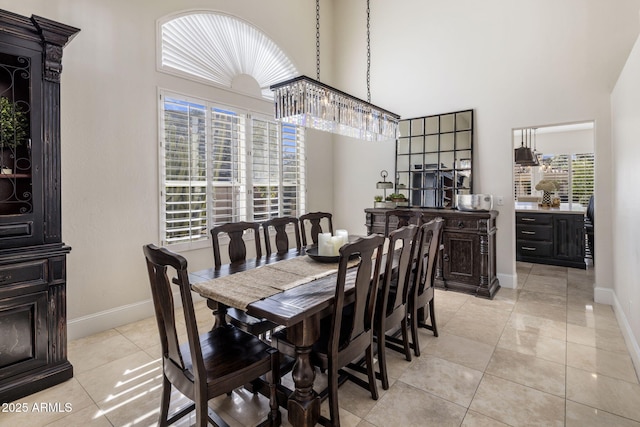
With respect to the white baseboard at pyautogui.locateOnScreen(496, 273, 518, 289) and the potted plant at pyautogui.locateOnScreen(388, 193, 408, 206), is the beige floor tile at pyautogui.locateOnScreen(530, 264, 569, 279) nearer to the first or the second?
the white baseboard at pyautogui.locateOnScreen(496, 273, 518, 289)

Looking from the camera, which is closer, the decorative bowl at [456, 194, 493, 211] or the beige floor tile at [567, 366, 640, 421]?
the beige floor tile at [567, 366, 640, 421]

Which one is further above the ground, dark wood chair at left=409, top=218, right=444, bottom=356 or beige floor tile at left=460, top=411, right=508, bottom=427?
dark wood chair at left=409, top=218, right=444, bottom=356

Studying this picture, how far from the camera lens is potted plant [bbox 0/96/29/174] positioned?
228 centimetres

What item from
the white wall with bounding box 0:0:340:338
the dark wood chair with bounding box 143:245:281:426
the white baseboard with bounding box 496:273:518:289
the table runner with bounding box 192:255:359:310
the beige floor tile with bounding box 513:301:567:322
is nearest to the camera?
the dark wood chair with bounding box 143:245:281:426

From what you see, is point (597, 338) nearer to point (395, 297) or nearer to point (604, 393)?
point (604, 393)

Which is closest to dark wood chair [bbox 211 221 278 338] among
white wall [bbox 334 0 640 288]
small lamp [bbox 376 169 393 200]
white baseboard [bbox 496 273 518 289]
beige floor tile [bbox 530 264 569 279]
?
small lamp [bbox 376 169 393 200]

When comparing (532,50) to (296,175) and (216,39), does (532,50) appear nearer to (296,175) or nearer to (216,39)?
(296,175)

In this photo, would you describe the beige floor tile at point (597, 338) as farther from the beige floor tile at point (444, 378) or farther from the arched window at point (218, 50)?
the arched window at point (218, 50)

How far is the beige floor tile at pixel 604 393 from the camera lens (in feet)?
6.64

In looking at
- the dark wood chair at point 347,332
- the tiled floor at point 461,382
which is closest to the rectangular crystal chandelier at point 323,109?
the dark wood chair at point 347,332

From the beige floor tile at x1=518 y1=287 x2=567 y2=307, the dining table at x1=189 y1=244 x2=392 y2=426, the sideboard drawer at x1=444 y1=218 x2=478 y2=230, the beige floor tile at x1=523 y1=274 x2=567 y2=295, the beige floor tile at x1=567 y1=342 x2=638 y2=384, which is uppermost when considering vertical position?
the sideboard drawer at x1=444 y1=218 x2=478 y2=230

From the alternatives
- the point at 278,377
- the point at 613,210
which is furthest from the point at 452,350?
the point at 613,210

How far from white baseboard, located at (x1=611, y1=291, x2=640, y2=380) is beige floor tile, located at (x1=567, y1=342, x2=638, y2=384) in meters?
0.05

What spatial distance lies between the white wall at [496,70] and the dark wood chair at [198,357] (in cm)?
393
